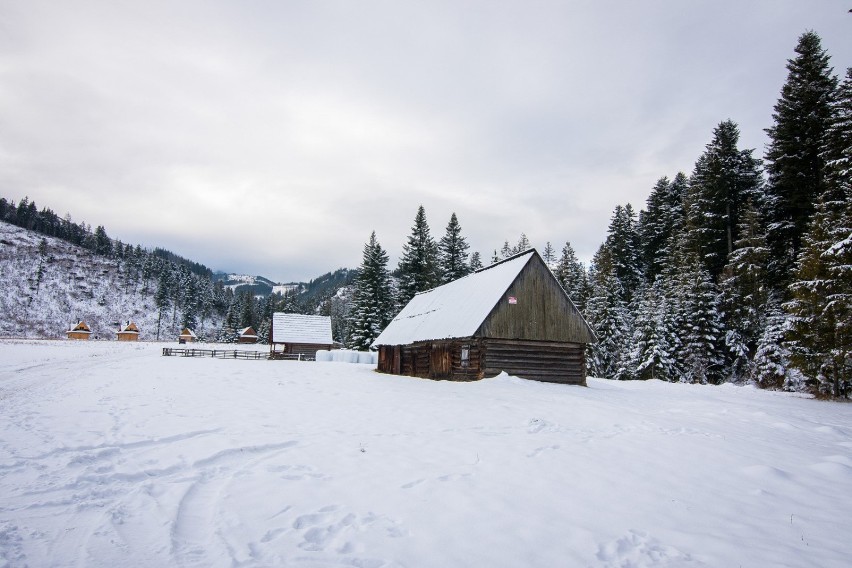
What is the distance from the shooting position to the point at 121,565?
159 inches

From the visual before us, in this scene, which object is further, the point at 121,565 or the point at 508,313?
the point at 508,313

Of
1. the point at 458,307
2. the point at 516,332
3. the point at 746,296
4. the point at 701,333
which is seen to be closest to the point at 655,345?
the point at 701,333

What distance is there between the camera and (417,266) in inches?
1959

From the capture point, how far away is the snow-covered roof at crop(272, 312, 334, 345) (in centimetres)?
5241

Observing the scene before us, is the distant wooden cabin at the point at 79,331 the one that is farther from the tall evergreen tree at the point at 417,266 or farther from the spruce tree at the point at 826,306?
the spruce tree at the point at 826,306

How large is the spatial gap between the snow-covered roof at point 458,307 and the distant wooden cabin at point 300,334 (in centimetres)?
2170

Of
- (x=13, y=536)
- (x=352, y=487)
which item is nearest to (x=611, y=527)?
(x=352, y=487)

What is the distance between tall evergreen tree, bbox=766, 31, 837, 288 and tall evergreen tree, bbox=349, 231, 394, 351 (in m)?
34.5

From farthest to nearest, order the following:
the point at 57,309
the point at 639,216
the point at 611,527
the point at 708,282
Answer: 1. the point at 57,309
2. the point at 639,216
3. the point at 708,282
4. the point at 611,527

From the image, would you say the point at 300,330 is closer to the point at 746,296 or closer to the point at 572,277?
the point at 572,277

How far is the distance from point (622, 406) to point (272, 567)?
528 inches

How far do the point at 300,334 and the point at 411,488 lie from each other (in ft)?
163

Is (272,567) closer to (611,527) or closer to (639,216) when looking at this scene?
(611,527)

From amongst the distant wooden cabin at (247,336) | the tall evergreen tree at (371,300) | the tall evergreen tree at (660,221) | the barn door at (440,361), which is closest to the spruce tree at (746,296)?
the tall evergreen tree at (660,221)
